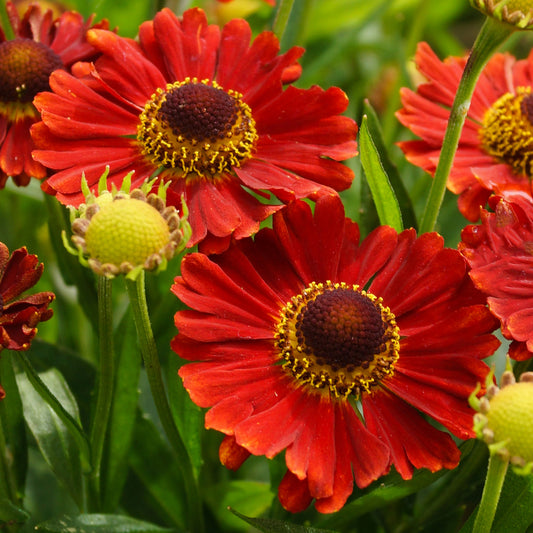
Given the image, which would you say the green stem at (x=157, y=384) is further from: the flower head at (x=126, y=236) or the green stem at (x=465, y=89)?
the green stem at (x=465, y=89)

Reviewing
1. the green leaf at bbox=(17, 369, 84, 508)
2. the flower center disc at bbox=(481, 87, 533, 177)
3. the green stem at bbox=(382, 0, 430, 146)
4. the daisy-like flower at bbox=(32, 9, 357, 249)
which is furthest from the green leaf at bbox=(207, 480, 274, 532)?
the green stem at bbox=(382, 0, 430, 146)

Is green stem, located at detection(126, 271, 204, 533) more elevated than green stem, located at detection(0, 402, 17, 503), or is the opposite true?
green stem, located at detection(126, 271, 204, 533)

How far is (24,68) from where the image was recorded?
768 mm

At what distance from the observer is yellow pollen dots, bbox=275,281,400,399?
65 centimetres

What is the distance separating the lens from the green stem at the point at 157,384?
22.4 inches

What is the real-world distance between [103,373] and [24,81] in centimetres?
32

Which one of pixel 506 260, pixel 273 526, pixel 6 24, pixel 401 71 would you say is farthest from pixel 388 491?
pixel 401 71

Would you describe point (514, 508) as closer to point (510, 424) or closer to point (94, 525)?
point (510, 424)

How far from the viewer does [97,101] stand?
73 cm

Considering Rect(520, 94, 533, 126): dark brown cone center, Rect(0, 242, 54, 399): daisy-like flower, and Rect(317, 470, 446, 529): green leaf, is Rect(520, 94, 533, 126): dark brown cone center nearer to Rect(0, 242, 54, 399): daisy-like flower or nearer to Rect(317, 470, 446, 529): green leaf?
Rect(317, 470, 446, 529): green leaf

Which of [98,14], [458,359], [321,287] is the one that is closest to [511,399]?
[458,359]

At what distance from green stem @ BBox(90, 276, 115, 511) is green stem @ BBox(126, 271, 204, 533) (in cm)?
3

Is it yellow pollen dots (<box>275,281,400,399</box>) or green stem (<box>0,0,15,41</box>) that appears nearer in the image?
yellow pollen dots (<box>275,281,400,399</box>)

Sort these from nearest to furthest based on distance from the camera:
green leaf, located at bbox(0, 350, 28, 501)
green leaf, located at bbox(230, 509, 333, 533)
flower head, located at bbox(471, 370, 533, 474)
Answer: flower head, located at bbox(471, 370, 533, 474), green leaf, located at bbox(230, 509, 333, 533), green leaf, located at bbox(0, 350, 28, 501)
